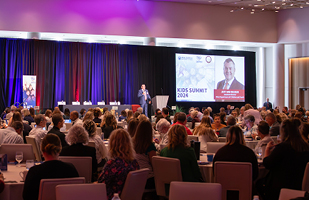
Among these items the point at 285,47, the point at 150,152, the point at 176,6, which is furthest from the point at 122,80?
the point at 150,152

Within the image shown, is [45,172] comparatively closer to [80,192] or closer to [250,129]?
[80,192]

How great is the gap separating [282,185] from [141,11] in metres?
14.2

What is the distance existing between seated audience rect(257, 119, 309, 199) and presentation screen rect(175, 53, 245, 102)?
1431cm

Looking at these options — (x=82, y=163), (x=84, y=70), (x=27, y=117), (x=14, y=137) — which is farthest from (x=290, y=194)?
(x=84, y=70)

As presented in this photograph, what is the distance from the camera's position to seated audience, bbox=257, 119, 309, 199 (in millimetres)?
3443

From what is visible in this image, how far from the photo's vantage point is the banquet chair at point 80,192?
7.89 ft

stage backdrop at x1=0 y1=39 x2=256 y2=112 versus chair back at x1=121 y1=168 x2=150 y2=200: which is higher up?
stage backdrop at x1=0 y1=39 x2=256 y2=112

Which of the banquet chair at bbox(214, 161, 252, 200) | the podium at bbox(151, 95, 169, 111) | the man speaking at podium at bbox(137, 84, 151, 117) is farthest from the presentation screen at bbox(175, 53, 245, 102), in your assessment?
the banquet chair at bbox(214, 161, 252, 200)

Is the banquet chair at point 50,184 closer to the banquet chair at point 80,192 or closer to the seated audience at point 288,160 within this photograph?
the banquet chair at point 80,192

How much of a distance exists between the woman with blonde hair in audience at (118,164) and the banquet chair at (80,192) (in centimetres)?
64

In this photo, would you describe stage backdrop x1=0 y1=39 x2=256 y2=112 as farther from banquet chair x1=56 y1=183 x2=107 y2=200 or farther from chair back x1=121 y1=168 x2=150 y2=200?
banquet chair x1=56 y1=183 x2=107 y2=200

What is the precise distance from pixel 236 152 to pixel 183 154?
588mm

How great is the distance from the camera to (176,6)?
669 inches

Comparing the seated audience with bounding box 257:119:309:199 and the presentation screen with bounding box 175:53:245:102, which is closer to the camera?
the seated audience with bounding box 257:119:309:199
